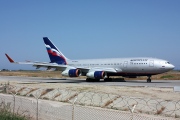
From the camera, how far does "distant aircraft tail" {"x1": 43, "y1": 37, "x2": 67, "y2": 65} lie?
147 ft

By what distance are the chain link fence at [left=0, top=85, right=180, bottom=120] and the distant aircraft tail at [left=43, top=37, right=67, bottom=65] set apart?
92.6 ft

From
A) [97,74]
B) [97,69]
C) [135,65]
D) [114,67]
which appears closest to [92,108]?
[135,65]

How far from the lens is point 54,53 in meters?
45.4

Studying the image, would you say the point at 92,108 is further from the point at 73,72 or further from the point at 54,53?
the point at 54,53

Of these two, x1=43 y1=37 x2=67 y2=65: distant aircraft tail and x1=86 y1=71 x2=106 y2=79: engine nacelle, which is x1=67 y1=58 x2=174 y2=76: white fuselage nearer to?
x1=86 y1=71 x2=106 y2=79: engine nacelle

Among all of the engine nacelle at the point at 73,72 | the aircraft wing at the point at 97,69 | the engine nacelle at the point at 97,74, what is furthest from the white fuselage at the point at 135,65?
the engine nacelle at the point at 73,72

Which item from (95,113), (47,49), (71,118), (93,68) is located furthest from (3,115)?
(47,49)

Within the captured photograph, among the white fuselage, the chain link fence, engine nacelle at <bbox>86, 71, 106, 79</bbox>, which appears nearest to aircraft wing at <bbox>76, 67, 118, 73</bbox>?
the white fuselage

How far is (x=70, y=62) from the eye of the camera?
43844 mm

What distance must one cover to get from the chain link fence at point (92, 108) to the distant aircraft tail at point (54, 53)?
28.2 meters

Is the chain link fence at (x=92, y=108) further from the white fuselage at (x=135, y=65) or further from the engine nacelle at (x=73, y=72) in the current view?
the engine nacelle at (x=73, y=72)

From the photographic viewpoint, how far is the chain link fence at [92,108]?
8.84 metres

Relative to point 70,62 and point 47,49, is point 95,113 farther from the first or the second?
point 47,49

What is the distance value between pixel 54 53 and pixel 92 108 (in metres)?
36.5
